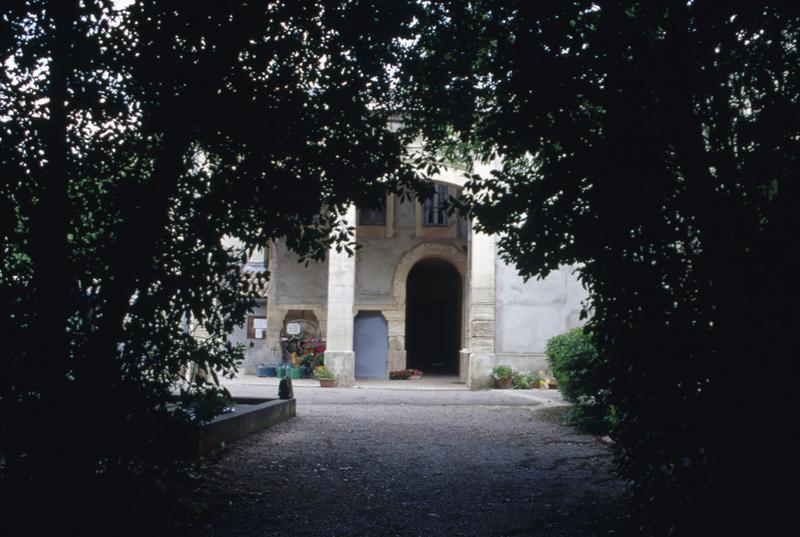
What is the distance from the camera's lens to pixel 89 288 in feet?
12.9

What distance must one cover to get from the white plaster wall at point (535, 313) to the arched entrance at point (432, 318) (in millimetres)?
7298

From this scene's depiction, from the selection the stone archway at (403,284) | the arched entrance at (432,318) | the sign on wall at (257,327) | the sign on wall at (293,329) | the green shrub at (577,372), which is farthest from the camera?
the arched entrance at (432,318)

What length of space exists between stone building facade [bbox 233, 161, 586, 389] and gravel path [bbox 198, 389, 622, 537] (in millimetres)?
3812

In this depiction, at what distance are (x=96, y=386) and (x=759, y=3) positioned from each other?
3.97 meters

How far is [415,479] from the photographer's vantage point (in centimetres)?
608

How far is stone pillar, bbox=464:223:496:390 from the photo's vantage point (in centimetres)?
1636

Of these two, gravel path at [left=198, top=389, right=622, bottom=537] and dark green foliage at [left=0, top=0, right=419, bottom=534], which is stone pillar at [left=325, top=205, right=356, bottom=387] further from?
dark green foliage at [left=0, top=0, right=419, bottom=534]

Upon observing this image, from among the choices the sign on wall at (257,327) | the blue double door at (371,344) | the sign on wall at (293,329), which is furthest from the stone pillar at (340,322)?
the sign on wall at (257,327)

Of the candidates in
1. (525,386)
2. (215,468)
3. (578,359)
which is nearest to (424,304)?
(525,386)

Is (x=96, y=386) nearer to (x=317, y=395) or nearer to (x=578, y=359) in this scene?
(x=578, y=359)

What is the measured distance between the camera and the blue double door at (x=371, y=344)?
20203 mm

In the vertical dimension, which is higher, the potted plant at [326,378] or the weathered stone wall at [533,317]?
the weathered stone wall at [533,317]

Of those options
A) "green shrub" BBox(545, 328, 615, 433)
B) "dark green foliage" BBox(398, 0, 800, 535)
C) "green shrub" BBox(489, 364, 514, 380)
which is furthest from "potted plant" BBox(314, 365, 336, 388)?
"dark green foliage" BBox(398, 0, 800, 535)

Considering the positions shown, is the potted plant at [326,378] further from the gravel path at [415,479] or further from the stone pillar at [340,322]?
the gravel path at [415,479]
